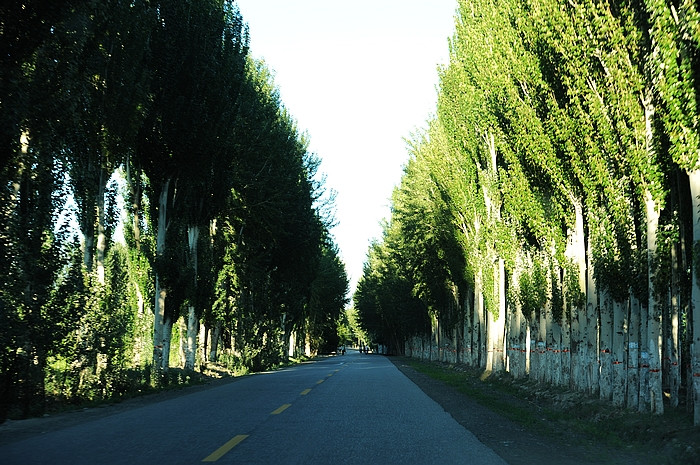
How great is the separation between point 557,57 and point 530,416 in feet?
25.1

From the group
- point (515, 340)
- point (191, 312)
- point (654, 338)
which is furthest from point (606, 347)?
point (191, 312)

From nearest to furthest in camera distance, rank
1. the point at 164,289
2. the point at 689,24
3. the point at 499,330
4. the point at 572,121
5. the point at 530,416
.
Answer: the point at 689,24
the point at 530,416
the point at 572,121
the point at 164,289
the point at 499,330

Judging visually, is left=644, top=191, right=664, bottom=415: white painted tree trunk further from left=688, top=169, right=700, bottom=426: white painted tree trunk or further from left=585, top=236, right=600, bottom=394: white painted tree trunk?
left=585, top=236, right=600, bottom=394: white painted tree trunk

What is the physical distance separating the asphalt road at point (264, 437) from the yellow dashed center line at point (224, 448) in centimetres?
1

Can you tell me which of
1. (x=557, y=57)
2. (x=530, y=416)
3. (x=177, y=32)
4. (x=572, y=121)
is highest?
(x=177, y=32)

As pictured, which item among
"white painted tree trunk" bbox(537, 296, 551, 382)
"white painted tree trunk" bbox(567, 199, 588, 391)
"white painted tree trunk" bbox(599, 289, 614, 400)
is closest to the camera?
"white painted tree trunk" bbox(599, 289, 614, 400)

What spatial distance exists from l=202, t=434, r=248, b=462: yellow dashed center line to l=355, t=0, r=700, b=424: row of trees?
Answer: 6182 millimetres

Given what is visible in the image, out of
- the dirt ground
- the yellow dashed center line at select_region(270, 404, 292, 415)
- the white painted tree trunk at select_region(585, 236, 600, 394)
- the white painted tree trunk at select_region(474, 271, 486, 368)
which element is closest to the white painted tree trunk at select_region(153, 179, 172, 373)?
the yellow dashed center line at select_region(270, 404, 292, 415)

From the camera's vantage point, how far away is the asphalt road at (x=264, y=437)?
755 cm

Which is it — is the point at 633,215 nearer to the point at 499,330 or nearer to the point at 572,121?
the point at 572,121

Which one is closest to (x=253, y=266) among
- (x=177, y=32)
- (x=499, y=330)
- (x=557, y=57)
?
(x=499, y=330)

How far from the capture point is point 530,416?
13062mm

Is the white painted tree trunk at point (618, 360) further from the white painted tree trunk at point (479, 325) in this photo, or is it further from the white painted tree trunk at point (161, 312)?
the white painted tree trunk at point (479, 325)

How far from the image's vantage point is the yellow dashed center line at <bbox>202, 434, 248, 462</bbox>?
7.43m
